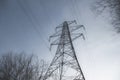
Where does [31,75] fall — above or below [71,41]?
below

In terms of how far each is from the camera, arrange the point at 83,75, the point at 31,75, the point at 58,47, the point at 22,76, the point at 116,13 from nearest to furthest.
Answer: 1. the point at 116,13
2. the point at 83,75
3. the point at 58,47
4. the point at 22,76
5. the point at 31,75

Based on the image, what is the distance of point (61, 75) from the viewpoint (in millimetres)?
11367

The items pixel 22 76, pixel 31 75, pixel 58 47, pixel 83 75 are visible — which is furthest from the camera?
pixel 31 75

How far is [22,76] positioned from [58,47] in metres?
6.27

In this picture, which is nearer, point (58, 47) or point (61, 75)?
point (61, 75)

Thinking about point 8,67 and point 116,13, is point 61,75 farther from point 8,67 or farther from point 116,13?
point 8,67

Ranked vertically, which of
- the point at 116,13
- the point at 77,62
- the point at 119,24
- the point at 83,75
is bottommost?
the point at 83,75

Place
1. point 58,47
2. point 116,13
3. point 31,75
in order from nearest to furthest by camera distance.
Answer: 1. point 116,13
2. point 58,47
3. point 31,75

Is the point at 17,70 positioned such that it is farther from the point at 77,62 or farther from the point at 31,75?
the point at 77,62

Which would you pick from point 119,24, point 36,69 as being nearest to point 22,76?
point 36,69

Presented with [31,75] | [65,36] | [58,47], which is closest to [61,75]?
[58,47]

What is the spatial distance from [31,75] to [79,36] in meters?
7.93

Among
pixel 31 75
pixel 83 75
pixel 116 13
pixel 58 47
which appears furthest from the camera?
pixel 31 75

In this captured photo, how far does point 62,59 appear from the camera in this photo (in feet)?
37.8
